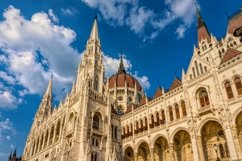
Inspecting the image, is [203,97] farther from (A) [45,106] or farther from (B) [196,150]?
(A) [45,106]

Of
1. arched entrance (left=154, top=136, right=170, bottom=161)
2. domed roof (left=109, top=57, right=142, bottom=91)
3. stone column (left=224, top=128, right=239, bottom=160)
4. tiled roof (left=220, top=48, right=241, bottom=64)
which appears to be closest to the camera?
stone column (left=224, top=128, right=239, bottom=160)

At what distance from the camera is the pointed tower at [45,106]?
60475 millimetres

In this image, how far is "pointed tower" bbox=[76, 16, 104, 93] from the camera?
1700 inches

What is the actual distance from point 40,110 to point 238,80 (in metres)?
55.2

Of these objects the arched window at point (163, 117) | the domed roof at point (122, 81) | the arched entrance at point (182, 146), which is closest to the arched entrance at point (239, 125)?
the arched entrance at point (182, 146)

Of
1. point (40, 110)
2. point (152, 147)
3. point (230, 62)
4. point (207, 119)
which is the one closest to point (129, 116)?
point (152, 147)

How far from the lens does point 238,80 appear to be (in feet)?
86.6

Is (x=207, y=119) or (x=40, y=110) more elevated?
(x=40, y=110)

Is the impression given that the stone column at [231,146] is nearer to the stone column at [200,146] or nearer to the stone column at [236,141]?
the stone column at [236,141]

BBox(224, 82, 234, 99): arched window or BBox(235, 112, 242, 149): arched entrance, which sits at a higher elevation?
BBox(224, 82, 234, 99): arched window

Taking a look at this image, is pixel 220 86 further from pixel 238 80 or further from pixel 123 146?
pixel 123 146

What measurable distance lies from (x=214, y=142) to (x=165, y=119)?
809 cm

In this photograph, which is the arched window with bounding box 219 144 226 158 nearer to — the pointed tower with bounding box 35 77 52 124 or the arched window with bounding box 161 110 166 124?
the arched window with bounding box 161 110 166 124

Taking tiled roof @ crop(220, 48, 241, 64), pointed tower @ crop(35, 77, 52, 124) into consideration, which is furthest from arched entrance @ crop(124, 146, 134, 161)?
pointed tower @ crop(35, 77, 52, 124)
